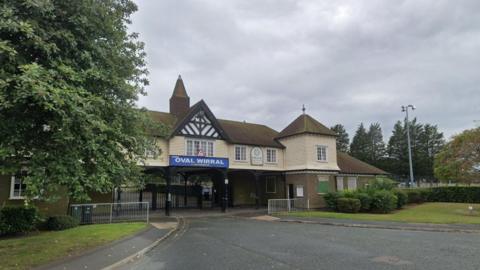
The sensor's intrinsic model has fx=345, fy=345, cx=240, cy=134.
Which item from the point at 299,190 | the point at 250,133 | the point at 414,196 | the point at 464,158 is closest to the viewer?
the point at 464,158

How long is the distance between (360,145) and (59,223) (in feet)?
232

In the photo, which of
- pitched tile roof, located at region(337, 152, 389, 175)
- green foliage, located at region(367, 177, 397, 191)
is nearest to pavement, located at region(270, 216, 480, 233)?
green foliage, located at region(367, 177, 397, 191)

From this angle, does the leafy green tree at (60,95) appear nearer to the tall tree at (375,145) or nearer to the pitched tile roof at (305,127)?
the pitched tile roof at (305,127)

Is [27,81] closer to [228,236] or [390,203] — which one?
[228,236]

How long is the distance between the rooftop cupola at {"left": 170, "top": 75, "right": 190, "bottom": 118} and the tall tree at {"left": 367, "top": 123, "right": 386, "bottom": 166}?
52.5 meters

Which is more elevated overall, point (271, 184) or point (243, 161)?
point (243, 161)

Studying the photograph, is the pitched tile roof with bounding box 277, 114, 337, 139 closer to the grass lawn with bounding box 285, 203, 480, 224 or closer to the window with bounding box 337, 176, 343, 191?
the window with bounding box 337, 176, 343, 191

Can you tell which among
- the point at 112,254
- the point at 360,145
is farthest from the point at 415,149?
the point at 112,254

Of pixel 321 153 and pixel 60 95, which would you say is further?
pixel 321 153

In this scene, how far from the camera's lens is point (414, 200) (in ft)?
108

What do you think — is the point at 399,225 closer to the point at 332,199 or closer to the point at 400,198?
the point at 332,199

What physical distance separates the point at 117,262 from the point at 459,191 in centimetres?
3415

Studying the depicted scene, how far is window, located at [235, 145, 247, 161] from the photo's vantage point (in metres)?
30.0

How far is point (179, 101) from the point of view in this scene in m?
31.5
